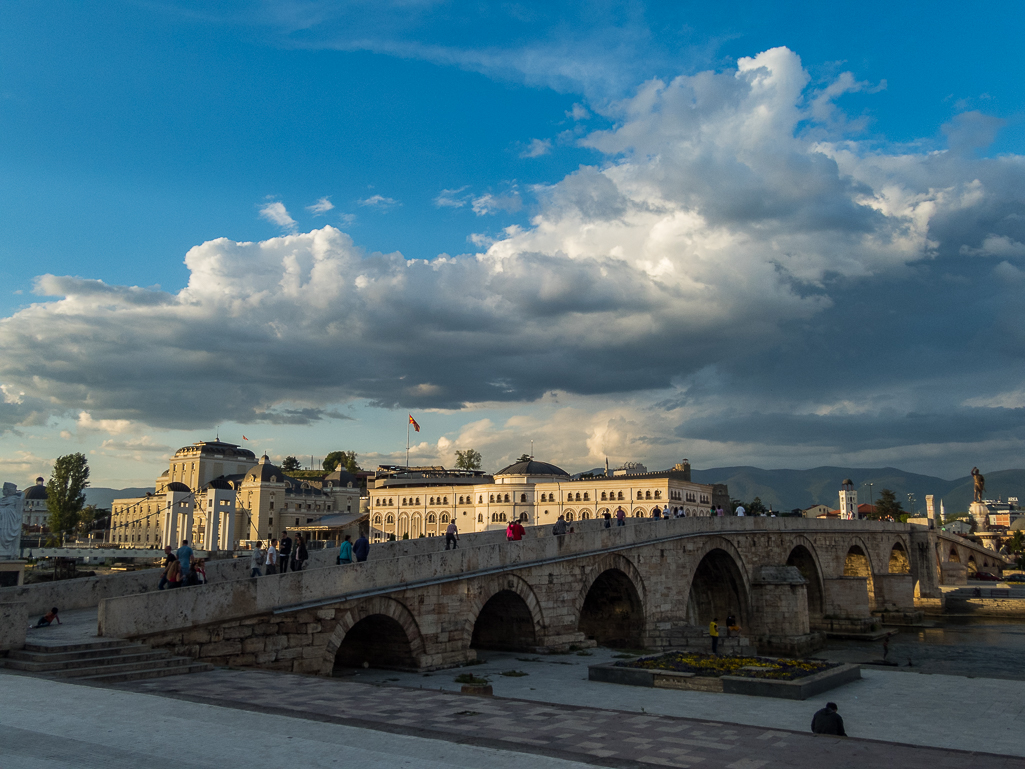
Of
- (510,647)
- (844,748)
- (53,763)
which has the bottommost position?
(510,647)

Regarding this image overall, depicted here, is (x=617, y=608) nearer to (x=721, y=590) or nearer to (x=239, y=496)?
(x=721, y=590)

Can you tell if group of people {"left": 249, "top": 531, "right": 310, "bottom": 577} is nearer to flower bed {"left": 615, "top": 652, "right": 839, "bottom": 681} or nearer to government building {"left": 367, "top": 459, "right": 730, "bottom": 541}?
flower bed {"left": 615, "top": 652, "right": 839, "bottom": 681}

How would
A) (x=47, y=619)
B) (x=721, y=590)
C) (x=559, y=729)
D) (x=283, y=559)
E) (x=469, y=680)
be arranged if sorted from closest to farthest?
(x=559, y=729) < (x=47, y=619) < (x=469, y=680) < (x=283, y=559) < (x=721, y=590)

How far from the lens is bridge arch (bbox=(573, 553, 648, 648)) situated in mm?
24641

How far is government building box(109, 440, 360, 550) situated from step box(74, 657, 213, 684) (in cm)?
6738

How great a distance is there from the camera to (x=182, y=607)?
11953 mm

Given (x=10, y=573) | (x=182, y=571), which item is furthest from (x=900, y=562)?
(x=10, y=573)

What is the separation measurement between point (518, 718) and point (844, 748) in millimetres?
3733

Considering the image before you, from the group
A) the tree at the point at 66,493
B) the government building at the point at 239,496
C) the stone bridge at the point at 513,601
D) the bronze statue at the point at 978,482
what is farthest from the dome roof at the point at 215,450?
the bronze statue at the point at 978,482

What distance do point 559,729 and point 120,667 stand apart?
6506 millimetres

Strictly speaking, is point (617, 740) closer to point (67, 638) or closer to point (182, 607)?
point (182, 607)

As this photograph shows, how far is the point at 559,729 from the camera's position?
871 centimetres

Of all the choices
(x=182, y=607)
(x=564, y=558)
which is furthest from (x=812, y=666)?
(x=182, y=607)

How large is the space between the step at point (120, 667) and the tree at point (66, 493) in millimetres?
79526
